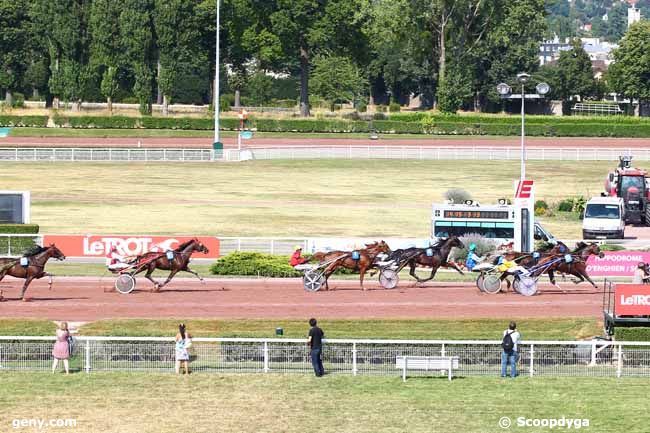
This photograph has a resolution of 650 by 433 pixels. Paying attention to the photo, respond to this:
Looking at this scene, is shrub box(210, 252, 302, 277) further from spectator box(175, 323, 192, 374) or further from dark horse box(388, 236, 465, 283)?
spectator box(175, 323, 192, 374)

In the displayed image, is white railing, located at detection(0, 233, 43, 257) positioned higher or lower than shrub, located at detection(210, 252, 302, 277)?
higher

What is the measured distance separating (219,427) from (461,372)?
5317 millimetres

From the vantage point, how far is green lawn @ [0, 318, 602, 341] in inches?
1044

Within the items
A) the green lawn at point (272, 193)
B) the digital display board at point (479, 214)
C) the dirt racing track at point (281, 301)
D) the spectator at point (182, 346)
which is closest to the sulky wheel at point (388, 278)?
the dirt racing track at point (281, 301)

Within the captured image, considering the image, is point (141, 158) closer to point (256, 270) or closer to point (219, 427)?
point (256, 270)

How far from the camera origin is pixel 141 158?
75438 mm

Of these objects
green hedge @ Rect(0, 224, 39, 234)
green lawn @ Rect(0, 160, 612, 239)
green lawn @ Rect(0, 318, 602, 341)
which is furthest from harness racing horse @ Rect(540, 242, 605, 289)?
green hedge @ Rect(0, 224, 39, 234)

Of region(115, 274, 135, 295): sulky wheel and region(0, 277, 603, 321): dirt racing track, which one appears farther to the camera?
region(115, 274, 135, 295): sulky wheel

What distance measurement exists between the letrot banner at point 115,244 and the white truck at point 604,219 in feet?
46.2

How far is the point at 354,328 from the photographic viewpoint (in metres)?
27.5

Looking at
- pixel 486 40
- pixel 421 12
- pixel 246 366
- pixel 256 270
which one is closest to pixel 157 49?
pixel 421 12

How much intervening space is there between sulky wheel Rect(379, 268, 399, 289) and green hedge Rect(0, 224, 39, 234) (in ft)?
42.3

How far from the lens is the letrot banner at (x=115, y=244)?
130 feet
